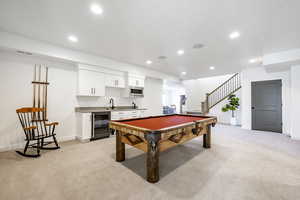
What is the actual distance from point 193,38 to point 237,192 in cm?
305

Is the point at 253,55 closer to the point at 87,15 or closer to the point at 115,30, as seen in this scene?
the point at 115,30

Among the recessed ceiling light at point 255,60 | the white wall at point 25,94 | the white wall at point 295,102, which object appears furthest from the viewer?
the recessed ceiling light at point 255,60

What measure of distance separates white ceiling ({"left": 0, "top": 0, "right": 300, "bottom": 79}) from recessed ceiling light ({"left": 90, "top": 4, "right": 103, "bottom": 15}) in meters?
0.07

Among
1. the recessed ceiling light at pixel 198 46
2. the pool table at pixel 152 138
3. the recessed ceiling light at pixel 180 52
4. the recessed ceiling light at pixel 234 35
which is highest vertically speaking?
the recessed ceiling light at pixel 180 52

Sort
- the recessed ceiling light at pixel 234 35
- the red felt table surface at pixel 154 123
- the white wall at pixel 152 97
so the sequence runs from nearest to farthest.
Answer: the red felt table surface at pixel 154 123, the recessed ceiling light at pixel 234 35, the white wall at pixel 152 97

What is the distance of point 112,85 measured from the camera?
488 cm

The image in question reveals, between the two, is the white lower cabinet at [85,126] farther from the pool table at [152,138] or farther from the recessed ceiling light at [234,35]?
the recessed ceiling light at [234,35]

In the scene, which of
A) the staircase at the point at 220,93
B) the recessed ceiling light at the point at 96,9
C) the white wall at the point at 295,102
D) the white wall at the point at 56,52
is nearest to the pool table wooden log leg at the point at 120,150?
the recessed ceiling light at the point at 96,9

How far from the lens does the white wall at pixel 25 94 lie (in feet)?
10.4

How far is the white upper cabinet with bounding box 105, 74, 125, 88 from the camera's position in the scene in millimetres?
4742

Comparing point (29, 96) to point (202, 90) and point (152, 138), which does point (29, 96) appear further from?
point (202, 90)

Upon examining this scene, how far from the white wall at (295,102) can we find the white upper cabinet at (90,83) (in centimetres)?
655

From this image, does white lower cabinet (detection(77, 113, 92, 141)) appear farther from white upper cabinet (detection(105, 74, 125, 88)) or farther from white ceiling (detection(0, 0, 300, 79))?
white ceiling (detection(0, 0, 300, 79))

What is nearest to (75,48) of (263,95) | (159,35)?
(159,35)
